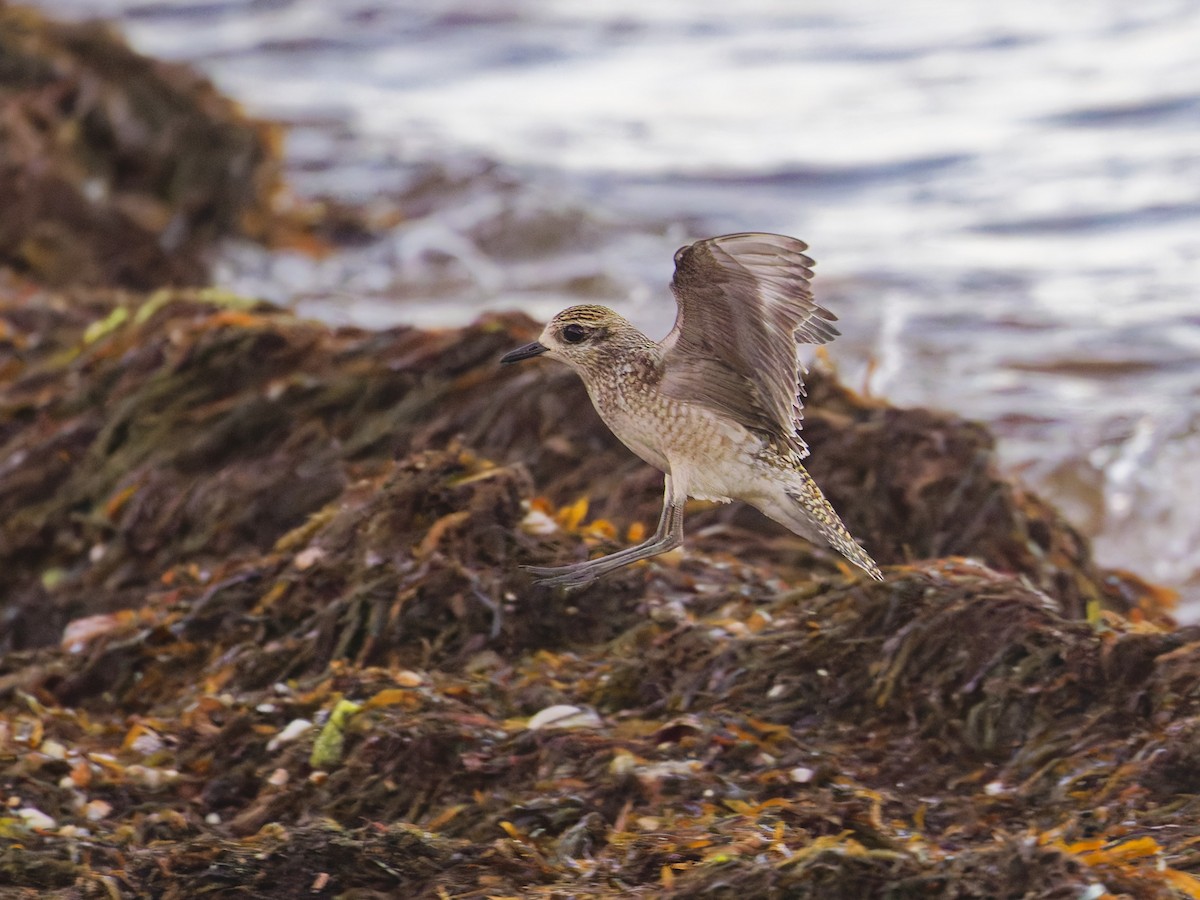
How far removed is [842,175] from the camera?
13.4 m

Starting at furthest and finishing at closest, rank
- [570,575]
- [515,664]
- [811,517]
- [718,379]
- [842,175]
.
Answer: [842,175] < [515,664] < [570,575] < [811,517] < [718,379]

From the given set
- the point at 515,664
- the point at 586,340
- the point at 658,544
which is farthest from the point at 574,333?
the point at 515,664

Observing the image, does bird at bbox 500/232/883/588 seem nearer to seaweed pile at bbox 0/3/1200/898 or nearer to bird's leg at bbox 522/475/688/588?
bird's leg at bbox 522/475/688/588

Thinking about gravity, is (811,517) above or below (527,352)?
below

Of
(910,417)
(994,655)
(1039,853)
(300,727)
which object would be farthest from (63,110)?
(1039,853)

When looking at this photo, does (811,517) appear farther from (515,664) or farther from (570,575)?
(515,664)

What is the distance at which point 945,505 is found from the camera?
18.2ft

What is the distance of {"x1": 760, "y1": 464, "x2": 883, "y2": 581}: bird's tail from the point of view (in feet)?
12.6

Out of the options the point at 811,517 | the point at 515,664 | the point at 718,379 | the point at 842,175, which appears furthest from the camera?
the point at 842,175

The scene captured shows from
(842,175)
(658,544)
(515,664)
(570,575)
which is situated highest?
(842,175)

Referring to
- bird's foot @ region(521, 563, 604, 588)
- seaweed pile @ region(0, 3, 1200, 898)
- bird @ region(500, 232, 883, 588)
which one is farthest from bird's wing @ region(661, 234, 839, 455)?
seaweed pile @ region(0, 3, 1200, 898)

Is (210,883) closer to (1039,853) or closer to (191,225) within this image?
(1039,853)

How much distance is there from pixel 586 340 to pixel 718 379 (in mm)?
324

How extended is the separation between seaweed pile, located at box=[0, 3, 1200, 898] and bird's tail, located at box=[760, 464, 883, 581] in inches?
15.9
